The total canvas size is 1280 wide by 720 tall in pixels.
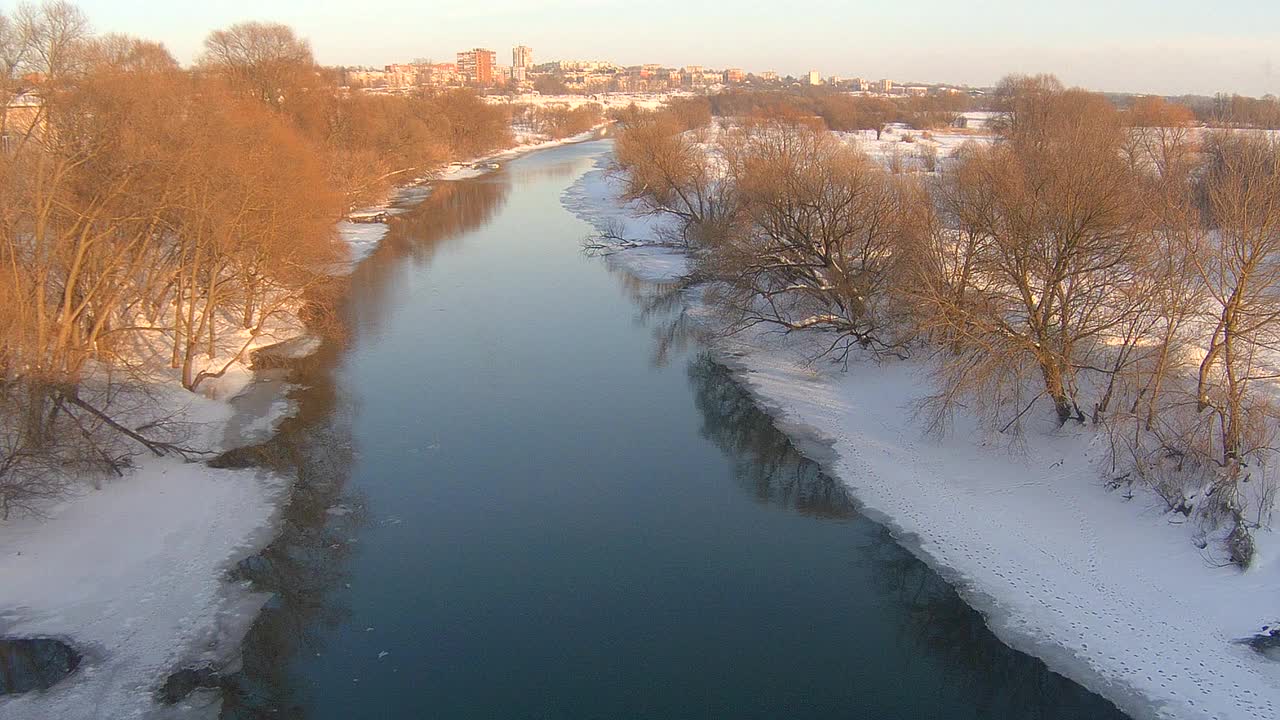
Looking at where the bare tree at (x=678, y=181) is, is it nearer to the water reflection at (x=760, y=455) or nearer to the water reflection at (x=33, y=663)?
the water reflection at (x=760, y=455)

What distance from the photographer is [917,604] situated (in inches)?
435

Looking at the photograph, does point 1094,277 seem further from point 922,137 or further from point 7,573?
point 922,137

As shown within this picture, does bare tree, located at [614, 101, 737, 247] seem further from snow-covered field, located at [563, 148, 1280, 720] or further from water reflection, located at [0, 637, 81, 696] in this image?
water reflection, located at [0, 637, 81, 696]

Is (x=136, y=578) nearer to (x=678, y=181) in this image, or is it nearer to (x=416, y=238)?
(x=678, y=181)

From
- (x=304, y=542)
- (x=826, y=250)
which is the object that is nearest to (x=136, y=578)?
(x=304, y=542)

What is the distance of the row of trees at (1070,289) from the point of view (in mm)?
11766

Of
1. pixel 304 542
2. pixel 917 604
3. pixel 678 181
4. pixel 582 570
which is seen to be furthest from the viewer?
pixel 678 181

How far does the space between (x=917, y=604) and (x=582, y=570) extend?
4113 mm

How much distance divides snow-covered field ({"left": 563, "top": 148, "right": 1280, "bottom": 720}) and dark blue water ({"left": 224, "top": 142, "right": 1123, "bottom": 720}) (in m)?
0.48

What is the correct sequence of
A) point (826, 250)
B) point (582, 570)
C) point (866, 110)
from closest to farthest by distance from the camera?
point (582, 570) → point (826, 250) → point (866, 110)

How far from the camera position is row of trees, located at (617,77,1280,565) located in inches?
463

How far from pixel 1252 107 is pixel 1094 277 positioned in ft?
77.6

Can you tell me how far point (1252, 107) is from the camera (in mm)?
31250

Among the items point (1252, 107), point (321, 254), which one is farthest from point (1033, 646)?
point (1252, 107)
